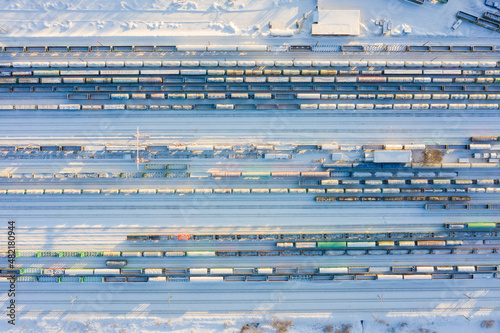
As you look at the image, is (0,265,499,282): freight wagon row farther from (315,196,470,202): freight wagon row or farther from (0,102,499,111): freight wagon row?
(0,102,499,111): freight wagon row

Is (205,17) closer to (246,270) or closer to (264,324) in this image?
(246,270)

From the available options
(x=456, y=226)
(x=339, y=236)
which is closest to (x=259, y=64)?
(x=339, y=236)

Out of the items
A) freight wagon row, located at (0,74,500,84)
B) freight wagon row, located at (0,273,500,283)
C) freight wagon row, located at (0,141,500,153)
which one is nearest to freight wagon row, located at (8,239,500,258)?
freight wagon row, located at (0,273,500,283)

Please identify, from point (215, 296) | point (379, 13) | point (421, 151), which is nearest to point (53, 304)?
point (215, 296)

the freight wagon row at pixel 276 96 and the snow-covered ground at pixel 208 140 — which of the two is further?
the snow-covered ground at pixel 208 140

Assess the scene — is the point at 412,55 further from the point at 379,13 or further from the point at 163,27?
the point at 163,27

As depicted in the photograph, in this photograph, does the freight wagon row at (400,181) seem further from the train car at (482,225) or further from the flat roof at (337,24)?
the flat roof at (337,24)

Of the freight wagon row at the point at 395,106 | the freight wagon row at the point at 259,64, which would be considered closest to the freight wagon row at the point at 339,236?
the freight wagon row at the point at 395,106

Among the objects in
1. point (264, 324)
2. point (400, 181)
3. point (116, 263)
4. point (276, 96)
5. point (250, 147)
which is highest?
point (276, 96)
